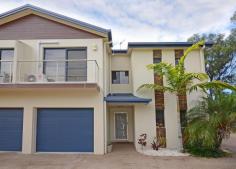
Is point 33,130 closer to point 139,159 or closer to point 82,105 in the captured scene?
point 82,105

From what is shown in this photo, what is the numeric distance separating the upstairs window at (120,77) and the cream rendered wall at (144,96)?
235 cm

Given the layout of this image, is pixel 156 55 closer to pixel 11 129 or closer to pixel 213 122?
pixel 213 122

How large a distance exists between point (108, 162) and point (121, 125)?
7.52 m

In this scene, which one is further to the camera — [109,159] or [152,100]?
[152,100]

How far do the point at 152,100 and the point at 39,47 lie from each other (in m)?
8.11

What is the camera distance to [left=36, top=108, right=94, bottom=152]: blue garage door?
12.4 metres

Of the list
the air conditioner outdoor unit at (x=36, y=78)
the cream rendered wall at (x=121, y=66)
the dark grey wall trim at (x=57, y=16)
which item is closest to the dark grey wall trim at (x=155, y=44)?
the dark grey wall trim at (x=57, y=16)

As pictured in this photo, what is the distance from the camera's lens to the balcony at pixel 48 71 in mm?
12266

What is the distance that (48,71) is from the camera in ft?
43.4

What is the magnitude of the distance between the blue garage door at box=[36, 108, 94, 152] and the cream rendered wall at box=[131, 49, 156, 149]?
3.26 metres

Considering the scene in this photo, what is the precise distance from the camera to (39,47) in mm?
13219

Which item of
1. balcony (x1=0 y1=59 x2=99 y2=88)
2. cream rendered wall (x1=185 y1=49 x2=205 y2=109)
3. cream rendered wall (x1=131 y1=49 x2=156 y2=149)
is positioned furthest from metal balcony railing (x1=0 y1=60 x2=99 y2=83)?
cream rendered wall (x1=185 y1=49 x2=205 y2=109)

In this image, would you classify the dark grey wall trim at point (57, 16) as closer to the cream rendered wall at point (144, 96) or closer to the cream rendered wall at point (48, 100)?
the cream rendered wall at point (144, 96)

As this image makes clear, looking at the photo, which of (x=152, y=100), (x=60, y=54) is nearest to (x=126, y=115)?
(x=152, y=100)
